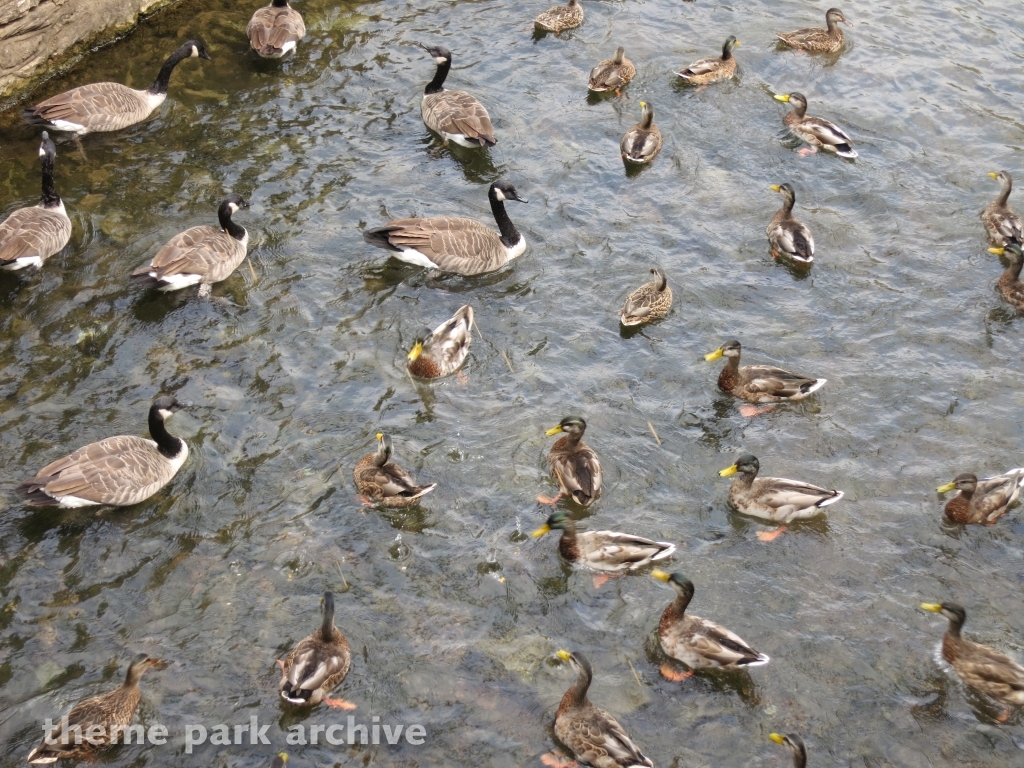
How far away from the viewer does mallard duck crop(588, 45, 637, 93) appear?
56.8 ft

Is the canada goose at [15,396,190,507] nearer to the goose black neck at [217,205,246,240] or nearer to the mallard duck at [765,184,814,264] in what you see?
the goose black neck at [217,205,246,240]

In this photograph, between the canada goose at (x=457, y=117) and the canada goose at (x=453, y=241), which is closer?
the canada goose at (x=453, y=241)

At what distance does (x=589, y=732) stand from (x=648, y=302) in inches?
251

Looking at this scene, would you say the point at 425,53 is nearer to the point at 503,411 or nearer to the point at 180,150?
the point at 180,150

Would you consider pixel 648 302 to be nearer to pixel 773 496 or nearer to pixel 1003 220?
pixel 773 496

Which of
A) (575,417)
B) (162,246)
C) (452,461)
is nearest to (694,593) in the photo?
(575,417)

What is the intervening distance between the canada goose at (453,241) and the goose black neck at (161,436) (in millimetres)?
4326

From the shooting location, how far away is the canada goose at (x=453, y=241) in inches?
547

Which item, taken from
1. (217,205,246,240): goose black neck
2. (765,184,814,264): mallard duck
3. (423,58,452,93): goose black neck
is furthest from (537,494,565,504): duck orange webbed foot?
(423,58,452,93): goose black neck

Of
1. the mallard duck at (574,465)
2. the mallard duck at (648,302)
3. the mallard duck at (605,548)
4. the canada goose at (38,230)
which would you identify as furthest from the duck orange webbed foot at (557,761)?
the canada goose at (38,230)

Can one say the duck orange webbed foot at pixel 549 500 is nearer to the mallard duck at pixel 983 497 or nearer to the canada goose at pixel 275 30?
the mallard duck at pixel 983 497

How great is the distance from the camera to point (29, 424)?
37.5ft

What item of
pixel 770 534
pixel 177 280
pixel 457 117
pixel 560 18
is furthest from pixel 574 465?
pixel 560 18

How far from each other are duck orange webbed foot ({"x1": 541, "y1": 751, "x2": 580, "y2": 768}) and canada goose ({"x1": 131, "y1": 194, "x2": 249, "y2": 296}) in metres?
8.05
